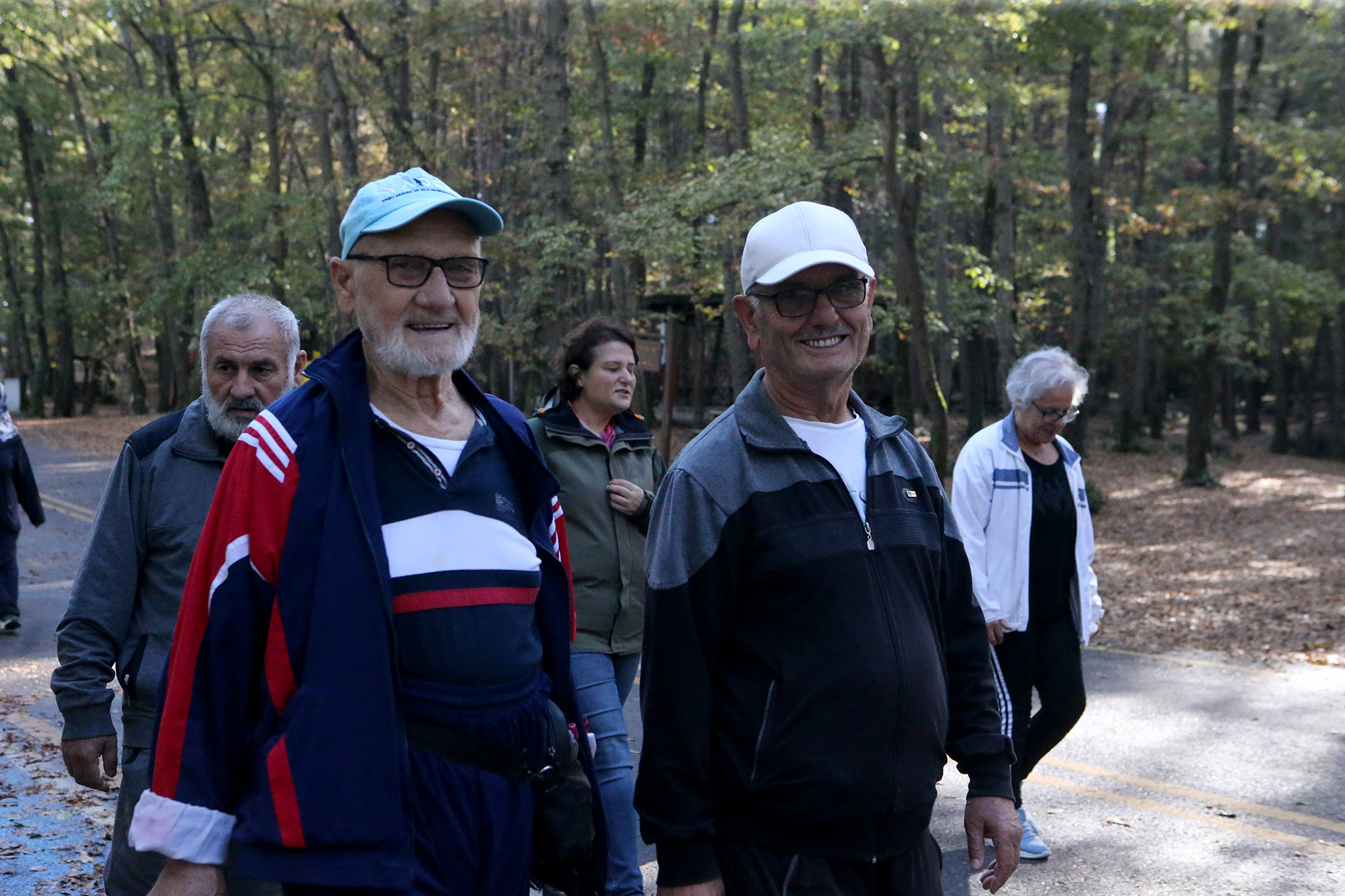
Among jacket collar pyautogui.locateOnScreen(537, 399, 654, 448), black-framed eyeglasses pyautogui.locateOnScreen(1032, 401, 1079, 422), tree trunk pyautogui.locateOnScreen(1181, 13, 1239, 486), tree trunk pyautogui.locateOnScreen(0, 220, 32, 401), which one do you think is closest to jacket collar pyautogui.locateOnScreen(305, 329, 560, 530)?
jacket collar pyautogui.locateOnScreen(537, 399, 654, 448)

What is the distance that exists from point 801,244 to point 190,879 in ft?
6.14

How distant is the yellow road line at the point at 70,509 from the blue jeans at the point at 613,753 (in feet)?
46.9

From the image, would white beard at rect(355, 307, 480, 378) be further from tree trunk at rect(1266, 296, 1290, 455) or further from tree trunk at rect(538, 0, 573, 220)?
tree trunk at rect(1266, 296, 1290, 455)

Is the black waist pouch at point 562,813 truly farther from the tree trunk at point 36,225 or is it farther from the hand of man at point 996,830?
the tree trunk at point 36,225

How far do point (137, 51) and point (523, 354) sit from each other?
88.9 ft

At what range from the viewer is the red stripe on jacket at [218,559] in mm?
2258

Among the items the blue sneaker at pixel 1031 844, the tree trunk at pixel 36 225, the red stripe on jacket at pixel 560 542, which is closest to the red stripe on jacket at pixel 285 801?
the red stripe on jacket at pixel 560 542

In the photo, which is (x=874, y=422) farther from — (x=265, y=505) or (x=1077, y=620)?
(x=1077, y=620)

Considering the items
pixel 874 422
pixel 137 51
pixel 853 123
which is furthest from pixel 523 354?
pixel 137 51

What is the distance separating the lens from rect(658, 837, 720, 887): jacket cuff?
266cm

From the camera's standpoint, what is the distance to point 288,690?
7.49 ft

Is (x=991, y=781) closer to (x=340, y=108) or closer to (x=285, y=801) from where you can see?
(x=285, y=801)

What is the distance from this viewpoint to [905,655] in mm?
2787

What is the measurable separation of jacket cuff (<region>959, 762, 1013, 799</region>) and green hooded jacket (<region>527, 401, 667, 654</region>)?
2037 millimetres
